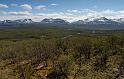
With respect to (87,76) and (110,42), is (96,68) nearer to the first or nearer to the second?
(87,76)

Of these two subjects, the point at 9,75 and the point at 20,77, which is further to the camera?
the point at 9,75

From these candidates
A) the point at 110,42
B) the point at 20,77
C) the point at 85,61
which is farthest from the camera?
the point at 110,42

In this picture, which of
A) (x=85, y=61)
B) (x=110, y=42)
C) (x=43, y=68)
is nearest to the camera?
(x=43, y=68)

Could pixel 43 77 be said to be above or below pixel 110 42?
below

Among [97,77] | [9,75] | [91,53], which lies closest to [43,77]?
[9,75]

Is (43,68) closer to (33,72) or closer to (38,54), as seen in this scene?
(33,72)

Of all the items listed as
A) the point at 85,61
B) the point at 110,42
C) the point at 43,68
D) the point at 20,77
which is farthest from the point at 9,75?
the point at 110,42

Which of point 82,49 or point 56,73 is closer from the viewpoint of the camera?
point 56,73

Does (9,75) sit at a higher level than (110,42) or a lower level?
lower

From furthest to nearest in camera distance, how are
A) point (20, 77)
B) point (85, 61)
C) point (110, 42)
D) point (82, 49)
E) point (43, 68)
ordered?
point (110, 42), point (82, 49), point (85, 61), point (43, 68), point (20, 77)
